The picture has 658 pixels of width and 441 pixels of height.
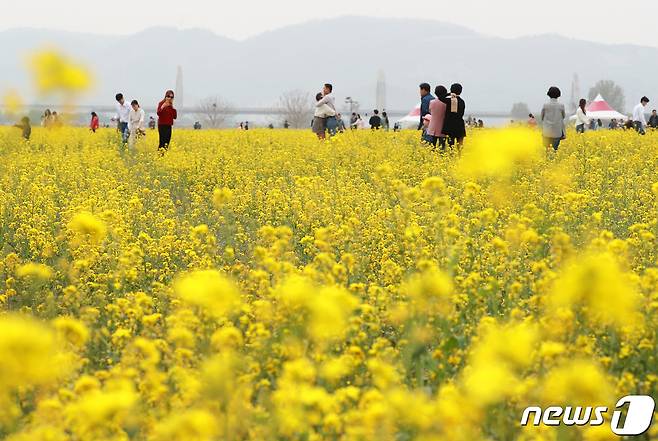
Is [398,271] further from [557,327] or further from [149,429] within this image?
[149,429]

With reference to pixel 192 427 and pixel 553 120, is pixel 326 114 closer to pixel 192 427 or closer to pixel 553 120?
pixel 553 120

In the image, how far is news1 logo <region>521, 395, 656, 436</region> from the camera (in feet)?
10.6

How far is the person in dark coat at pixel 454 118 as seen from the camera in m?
14.4

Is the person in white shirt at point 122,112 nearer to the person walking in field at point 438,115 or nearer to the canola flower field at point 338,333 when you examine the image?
the person walking in field at point 438,115

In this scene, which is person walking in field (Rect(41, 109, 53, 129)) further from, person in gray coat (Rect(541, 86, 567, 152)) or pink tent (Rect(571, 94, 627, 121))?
pink tent (Rect(571, 94, 627, 121))

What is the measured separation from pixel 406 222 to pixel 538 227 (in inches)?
45.9

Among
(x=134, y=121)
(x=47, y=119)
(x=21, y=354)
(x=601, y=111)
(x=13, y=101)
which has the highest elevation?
(x=13, y=101)

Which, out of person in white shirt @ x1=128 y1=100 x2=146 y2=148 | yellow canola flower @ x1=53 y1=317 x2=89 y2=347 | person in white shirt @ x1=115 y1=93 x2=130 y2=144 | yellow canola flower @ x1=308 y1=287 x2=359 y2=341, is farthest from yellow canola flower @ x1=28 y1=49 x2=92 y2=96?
person in white shirt @ x1=115 y1=93 x2=130 y2=144

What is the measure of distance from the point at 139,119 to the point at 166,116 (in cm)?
189

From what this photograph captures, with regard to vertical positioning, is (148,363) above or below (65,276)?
above

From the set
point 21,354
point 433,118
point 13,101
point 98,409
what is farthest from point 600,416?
point 433,118

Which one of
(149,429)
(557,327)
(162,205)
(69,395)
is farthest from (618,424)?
(162,205)

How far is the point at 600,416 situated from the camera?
3293mm

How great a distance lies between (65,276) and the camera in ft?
21.9
